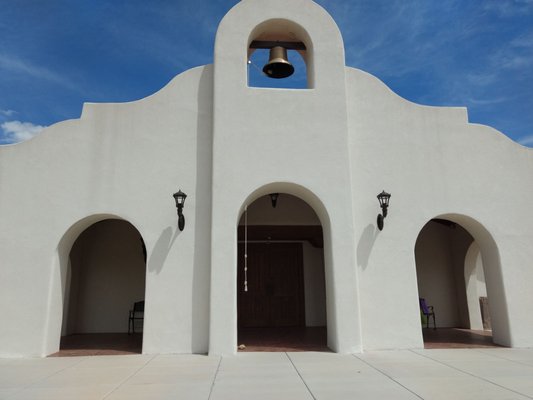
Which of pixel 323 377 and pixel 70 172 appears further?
pixel 70 172

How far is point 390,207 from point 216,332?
13.8ft

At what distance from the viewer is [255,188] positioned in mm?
7844

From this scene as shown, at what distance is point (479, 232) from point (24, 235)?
30.4 feet

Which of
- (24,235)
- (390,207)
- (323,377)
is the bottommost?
(323,377)

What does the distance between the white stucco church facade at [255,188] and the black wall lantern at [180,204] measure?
0.57ft

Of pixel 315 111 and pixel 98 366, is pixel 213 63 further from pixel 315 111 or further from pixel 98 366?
pixel 98 366

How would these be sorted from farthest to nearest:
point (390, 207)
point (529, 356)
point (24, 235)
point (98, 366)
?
point (390, 207), point (24, 235), point (529, 356), point (98, 366)

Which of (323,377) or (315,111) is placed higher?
(315,111)

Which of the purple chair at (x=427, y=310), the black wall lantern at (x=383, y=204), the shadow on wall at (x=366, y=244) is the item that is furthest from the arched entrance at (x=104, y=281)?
the purple chair at (x=427, y=310)

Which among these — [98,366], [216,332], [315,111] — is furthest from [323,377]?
[315,111]

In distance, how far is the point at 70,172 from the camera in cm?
804

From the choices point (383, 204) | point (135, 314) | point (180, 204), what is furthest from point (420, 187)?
point (135, 314)

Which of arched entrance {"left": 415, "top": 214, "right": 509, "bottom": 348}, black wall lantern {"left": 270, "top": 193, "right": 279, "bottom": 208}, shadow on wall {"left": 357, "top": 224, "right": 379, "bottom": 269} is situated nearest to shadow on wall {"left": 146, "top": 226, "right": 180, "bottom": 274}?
black wall lantern {"left": 270, "top": 193, "right": 279, "bottom": 208}

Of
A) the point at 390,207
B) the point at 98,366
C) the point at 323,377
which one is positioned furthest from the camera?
the point at 390,207
